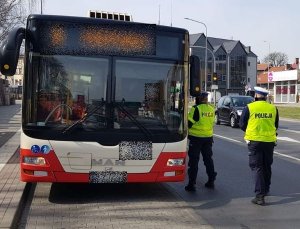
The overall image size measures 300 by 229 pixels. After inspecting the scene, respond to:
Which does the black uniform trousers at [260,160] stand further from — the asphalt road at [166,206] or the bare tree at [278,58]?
the bare tree at [278,58]

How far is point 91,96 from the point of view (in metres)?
7.25

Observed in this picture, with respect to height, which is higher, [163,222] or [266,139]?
[266,139]

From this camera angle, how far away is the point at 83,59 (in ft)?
23.9

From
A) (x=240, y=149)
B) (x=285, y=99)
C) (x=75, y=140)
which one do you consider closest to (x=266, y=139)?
(x=75, y=140)

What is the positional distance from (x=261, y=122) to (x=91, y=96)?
263cm

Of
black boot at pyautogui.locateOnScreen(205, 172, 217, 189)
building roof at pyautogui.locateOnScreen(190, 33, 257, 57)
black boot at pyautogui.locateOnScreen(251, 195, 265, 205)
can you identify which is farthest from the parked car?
building roof at pyautogui.locateOnScreen(190, 33, 257, 57)

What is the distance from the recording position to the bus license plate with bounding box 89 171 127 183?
23.5ft

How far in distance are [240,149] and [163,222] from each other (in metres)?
9.15

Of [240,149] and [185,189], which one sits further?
[240,149]

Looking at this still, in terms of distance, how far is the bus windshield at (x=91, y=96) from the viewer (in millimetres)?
7180

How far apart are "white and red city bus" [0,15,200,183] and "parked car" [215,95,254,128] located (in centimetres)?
1682

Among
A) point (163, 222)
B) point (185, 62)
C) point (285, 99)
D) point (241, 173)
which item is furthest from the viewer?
point (285, 99)

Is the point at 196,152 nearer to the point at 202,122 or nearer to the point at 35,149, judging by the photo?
the point at 202,122

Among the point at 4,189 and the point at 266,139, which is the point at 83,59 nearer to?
the point at 4,189
